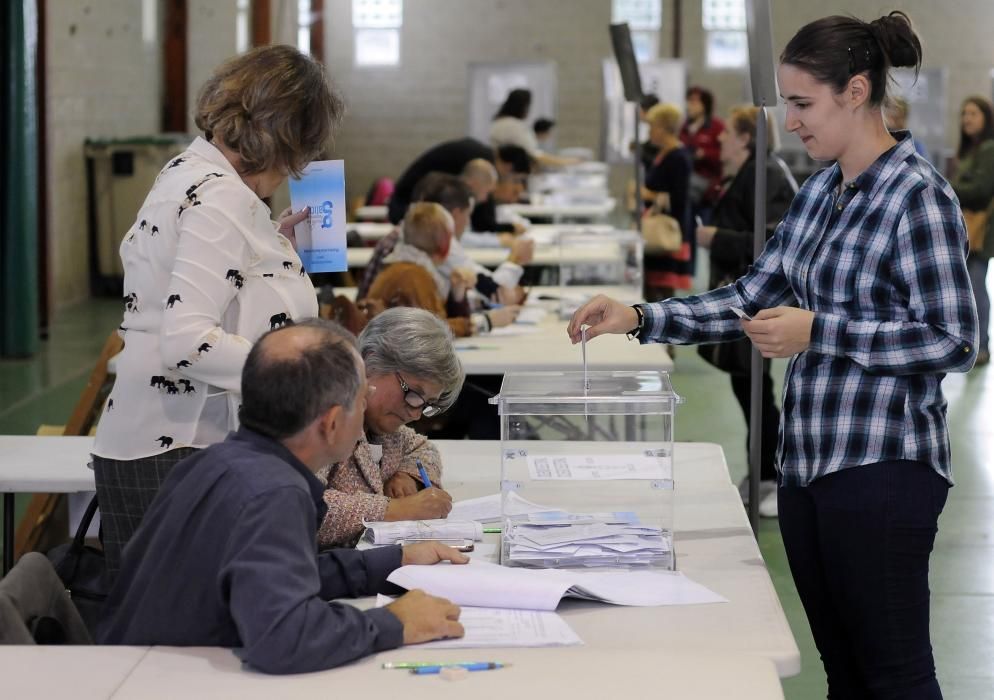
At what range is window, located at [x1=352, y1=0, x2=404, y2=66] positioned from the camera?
699 inches

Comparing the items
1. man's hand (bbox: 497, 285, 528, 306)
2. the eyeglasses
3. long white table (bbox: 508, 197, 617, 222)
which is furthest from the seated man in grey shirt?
long white table (bbox: 508, 197, 617, 222)

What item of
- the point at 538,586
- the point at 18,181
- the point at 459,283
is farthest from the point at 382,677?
the point at 18,181

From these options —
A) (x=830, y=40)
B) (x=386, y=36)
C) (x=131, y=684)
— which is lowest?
(x=131, y=684)

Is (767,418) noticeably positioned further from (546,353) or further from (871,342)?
(871,342)

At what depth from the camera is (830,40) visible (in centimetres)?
205

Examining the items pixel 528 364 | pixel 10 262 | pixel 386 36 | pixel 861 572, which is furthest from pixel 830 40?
pixel 386 36

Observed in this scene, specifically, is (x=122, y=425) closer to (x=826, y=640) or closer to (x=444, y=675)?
(x=444, y=675)

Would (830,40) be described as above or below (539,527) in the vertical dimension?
above

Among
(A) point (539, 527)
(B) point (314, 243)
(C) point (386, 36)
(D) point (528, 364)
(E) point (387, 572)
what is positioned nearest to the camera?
(E) point (387, 572)

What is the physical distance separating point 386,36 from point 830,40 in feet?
53.4

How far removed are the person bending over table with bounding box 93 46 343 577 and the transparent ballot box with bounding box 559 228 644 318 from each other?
311cm

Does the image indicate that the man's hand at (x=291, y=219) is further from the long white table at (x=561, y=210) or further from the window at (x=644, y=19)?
the window at (x=644, y=19)

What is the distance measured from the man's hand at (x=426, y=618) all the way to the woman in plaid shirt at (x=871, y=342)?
0.65 meters

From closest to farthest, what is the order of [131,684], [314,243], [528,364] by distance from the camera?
[131,684]
[314,243]
[528,364]
